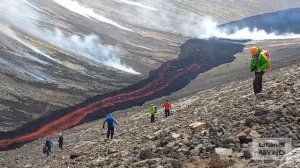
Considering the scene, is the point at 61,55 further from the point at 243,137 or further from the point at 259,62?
the point at 243,137

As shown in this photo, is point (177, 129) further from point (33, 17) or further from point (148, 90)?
point (33, 17)

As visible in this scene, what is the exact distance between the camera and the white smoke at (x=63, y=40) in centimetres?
13625

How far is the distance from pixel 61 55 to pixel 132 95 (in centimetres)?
3656

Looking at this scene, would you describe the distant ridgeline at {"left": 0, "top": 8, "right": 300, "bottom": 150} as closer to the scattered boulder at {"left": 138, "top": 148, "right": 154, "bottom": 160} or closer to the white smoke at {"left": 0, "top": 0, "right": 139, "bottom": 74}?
the white smoke at {"left": 0, "top": 0, "right": 139, "bottom": 74}

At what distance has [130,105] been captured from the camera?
8912cm

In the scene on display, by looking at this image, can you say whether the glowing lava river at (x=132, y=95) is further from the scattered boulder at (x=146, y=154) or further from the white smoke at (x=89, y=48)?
the scattered boulder at (x=146, y=154)

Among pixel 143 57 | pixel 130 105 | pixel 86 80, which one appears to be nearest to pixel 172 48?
pixel 143 57

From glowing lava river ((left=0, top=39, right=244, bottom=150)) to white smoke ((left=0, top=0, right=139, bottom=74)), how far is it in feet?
45.7

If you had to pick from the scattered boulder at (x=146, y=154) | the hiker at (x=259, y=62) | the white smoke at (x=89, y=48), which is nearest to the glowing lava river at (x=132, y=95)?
the white smoke at (x=89, y=48)

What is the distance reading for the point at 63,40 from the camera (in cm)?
14425

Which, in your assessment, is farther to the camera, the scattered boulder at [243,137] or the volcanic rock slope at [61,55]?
the volcanic rock slope at [61,55]

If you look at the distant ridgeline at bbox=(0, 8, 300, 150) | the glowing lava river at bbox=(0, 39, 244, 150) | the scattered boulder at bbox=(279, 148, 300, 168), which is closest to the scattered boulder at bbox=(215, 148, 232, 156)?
the scattered boulder at bbox=(279, 148, 300, 168)

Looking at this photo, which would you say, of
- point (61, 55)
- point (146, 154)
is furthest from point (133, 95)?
point (146, 154)

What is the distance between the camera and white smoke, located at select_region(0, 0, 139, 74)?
13625 centimetres
